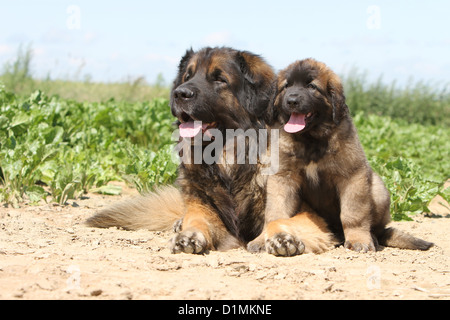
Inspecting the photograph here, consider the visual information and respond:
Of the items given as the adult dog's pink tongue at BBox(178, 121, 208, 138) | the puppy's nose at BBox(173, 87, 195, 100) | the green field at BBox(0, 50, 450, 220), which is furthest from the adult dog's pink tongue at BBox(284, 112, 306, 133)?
the green field at BBox(0, 50, 450, 220)

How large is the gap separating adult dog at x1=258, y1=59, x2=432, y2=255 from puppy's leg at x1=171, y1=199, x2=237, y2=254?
1.43ft

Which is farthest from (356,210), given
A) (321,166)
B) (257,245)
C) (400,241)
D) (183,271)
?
(183,271)

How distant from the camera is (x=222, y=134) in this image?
176 inches

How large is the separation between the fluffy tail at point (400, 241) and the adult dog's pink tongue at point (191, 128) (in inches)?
70.4

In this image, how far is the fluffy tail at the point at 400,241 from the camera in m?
4.57

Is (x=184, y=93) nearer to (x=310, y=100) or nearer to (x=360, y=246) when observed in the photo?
(x=310, y=100)

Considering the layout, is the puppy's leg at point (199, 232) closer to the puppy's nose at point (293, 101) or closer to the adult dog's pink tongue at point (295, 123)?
the adult dog's pink tongue at point (295, 123)

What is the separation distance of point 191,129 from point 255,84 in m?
0.65

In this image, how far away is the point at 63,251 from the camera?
3.80 meters

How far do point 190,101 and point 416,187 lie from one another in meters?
3.22

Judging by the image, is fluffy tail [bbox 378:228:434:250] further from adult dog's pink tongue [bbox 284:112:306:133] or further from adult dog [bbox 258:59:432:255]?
adult dog's pink tongue [bbox 284:112:306:133]

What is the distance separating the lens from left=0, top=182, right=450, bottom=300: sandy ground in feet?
9.57

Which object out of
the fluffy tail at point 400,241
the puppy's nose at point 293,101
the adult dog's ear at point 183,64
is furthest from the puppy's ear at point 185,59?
the fluffy tail at point 400,241
